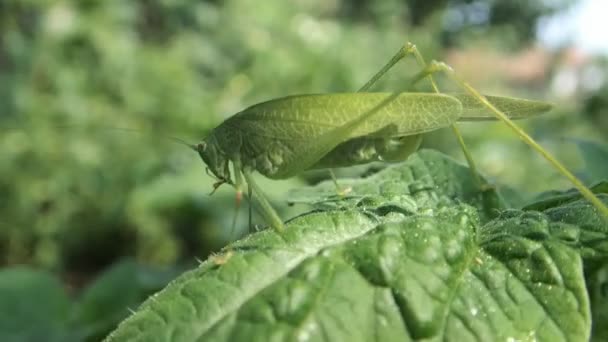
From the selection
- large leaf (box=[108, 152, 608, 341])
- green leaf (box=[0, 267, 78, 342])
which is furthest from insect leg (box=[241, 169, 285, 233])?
green leaf (box=[0, 267, 78, 342])

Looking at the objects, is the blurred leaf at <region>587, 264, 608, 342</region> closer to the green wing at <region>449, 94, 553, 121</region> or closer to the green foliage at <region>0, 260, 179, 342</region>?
the green wing at <region>449, 94, 553, 121</region>

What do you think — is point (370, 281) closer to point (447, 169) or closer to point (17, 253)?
point (447, 169)

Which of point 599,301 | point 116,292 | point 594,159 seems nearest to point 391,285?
point 599,301

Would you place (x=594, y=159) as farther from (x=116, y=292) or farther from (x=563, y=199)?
(x=116, y=292)

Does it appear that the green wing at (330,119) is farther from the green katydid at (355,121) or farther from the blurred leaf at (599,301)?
the blurred leaf at (599,301)

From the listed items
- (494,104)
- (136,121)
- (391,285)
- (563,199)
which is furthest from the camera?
(136,121)

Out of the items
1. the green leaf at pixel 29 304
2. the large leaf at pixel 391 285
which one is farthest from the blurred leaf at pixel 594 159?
the green leaf at pixel 29 304
